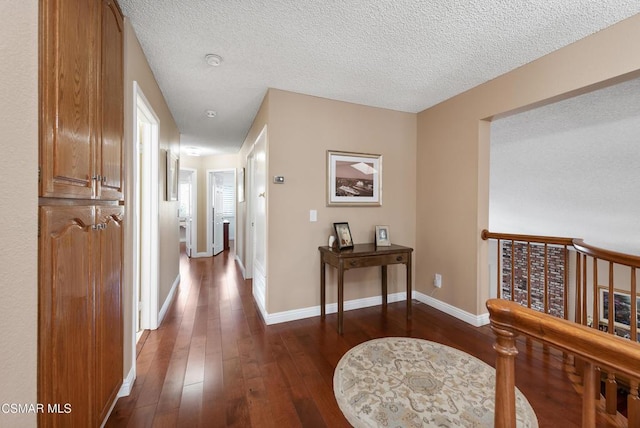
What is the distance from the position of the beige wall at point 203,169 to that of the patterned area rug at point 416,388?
4965 millimetres

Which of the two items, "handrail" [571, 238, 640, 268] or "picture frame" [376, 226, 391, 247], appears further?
"picture frame" [376, 226, 391, 247]

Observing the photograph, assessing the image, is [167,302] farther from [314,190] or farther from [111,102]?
[111,102]

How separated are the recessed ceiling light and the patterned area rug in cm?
260

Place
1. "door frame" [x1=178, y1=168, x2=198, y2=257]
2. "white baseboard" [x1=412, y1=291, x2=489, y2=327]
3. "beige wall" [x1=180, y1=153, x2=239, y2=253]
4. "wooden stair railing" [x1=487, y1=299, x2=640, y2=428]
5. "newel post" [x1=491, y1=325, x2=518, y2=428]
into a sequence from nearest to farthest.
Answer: "wooden stair railing" [x1=487, y1=299, x2=640, y2=428]
"newel post" [x1=491, y1=325, x2=518, y2=428]
"white baseboard" [x1=412, y1=291, x2=489, y2=327]
"door frame" [x1=178, y1=168, x2=198, y2=257]
"beige wall" [x1=180, y1=153, x2=239, y2=253]

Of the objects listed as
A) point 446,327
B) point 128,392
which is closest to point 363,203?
point 446,327

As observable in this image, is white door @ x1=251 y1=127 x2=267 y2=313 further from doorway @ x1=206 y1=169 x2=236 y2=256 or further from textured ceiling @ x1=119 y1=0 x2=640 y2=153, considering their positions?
doorway @ x1=206 y1=169 x2=236 y2=256

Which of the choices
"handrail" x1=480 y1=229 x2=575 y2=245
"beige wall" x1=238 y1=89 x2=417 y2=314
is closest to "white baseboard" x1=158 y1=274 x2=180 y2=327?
"beige wall" x1=238 y1=89 x2=417 y2=314

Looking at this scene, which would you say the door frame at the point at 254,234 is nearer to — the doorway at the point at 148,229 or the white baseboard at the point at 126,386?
the doorway at the point at 148,229

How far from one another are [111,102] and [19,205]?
0.92 m

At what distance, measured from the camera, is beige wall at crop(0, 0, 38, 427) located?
682 millimetres

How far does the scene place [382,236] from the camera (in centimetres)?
295

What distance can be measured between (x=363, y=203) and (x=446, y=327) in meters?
1.54

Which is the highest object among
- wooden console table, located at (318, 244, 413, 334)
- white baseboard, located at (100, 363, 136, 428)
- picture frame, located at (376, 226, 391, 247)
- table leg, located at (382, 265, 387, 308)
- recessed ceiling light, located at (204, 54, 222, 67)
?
recessed ceiling light, located at (204, 54, 222, 67)

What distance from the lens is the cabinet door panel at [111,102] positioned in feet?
4.32
